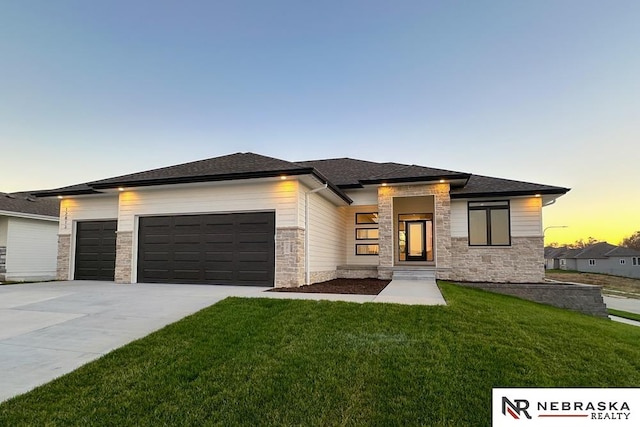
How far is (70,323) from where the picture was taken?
223 inches

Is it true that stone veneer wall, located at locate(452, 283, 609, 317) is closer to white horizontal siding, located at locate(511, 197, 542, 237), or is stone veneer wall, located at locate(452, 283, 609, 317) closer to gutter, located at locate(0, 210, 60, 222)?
white horizontal siding, located at locate(511, 197, 542, 237)

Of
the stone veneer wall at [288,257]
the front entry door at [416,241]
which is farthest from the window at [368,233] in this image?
the stone veneer wall at [288,257]

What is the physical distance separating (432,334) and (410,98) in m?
11.5

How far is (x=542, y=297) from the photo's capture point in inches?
438

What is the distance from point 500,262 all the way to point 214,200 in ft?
33.6

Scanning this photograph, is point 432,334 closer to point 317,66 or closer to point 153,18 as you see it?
point 317,66

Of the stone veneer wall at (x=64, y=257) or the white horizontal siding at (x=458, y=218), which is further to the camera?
the white horizontal siding at (x=458, y=218)

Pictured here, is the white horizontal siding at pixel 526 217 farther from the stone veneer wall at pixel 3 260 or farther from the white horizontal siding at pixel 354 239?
the stone veneer wall at pixel 3 260

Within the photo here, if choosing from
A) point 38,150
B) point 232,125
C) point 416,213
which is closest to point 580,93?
point 416,213

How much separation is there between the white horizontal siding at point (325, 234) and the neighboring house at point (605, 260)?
4960 cm

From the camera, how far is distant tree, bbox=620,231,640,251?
5569 centimetres

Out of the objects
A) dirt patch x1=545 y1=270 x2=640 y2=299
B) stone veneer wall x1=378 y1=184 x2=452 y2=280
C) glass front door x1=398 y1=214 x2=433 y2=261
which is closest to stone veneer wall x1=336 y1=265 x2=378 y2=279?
stone veneer wall x1=378 y1=184 x2=452 y2=280

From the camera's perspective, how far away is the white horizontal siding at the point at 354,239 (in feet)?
47.3

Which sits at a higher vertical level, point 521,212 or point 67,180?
point 67,180
